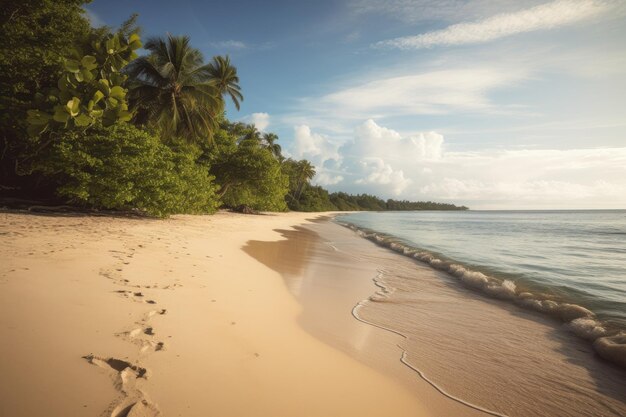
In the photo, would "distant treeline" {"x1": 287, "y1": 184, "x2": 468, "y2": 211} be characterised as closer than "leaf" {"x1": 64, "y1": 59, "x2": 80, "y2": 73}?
No

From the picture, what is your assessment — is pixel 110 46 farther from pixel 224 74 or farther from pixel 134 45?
pixel 224 74

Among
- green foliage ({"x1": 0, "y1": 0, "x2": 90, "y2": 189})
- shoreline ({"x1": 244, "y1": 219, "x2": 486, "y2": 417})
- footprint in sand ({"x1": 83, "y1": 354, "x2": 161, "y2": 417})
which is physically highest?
green foliage ({"x1": 0, "y1": 0, "x2": 90, "y2": 189})

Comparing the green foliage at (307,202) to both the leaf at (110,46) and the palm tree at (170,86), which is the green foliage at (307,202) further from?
the leaf at (110,46)

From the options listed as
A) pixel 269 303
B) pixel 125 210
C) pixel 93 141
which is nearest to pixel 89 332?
pixel 269 303

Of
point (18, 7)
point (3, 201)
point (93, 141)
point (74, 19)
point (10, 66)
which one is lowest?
point (3, 201)

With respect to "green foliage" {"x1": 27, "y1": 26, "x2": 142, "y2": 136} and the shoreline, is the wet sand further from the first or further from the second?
"green foliage" {"x1": 27, "y1": 26, "x2": 142, "y2": 136}

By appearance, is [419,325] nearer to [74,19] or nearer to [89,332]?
[89,332]

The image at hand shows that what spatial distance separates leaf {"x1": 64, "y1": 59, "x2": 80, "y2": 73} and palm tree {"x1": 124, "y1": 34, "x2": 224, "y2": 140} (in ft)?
66.9

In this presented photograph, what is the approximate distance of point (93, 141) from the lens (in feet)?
43.4

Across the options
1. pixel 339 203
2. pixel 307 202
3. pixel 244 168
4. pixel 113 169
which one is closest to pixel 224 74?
pixel 244 168

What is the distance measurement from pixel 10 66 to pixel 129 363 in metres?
11.7

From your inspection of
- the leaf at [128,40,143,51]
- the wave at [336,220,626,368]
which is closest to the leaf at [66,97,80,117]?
the leaf at [128,40,143,51]

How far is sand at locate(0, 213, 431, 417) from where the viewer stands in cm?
233

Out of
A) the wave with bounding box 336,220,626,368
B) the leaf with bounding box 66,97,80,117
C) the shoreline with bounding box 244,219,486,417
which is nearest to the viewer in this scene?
the leaf with bounding box 66,97,80,117
